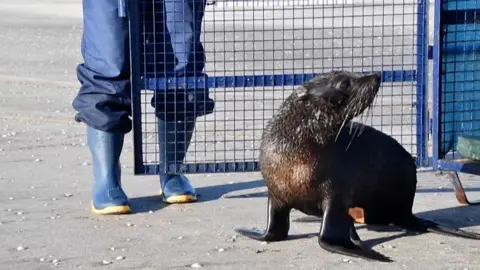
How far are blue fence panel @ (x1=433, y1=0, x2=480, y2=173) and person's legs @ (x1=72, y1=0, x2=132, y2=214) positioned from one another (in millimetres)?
1508

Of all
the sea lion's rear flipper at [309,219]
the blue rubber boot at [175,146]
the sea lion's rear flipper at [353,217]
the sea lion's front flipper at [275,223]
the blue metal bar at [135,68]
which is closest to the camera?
the sea lion's front flipper at [275,223]

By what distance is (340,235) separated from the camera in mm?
4770

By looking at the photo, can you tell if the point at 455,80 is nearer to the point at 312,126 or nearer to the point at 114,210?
the point at 312,126

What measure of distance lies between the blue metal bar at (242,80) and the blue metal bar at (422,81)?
3cm

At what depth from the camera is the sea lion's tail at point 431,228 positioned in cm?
502

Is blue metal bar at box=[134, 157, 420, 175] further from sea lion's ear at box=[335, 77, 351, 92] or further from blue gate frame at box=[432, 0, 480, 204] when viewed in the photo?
sea lion's ear at box=[335, 77, 351, 92]

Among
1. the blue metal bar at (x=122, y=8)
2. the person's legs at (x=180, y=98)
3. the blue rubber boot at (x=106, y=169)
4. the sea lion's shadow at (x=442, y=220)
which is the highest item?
the blue metal bar at (x=122, y=8)

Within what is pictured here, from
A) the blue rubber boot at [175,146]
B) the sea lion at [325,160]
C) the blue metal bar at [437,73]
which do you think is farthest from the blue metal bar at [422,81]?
the blue rubber boot at [175,146]

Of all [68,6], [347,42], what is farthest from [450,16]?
[68,6]

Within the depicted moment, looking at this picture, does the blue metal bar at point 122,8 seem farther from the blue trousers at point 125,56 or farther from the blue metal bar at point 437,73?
the blue metal bar at point 437,73

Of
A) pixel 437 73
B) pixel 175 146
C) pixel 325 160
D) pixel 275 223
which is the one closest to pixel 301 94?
pixel 325 160

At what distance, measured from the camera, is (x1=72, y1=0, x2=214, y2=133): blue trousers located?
18.2 ft

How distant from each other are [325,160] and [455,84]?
121 centimetres

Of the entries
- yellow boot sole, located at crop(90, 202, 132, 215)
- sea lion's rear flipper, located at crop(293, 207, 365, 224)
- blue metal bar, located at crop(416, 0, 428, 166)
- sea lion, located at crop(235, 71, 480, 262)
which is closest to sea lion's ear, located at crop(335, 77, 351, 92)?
sea lion, located at crop(235, 71, 480, 262)
